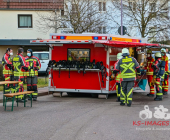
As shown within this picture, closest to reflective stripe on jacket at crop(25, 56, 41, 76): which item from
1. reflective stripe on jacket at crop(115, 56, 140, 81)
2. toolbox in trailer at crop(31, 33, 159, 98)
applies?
toolbox in trailer at crop(31, 33, 159, 98)

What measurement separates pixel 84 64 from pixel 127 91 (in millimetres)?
2783

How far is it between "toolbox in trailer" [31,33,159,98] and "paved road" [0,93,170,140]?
1.95m

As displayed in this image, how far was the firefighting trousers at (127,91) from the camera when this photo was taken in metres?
10.8

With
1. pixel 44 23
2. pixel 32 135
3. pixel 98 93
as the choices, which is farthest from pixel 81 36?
pixel 44 23

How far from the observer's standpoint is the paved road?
6.95 meters

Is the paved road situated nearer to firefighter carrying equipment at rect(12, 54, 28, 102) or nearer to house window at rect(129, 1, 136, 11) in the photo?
firefighter carrying equipment at rect(12, 54, 28, 102)

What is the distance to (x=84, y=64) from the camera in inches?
515

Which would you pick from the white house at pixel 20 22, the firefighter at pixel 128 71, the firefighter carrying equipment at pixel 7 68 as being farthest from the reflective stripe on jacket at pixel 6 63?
the white house at pixel 20 22

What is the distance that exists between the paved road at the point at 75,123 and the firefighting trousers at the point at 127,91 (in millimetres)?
253

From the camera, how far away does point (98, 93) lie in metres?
13.3

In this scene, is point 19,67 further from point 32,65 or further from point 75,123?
point 75,123

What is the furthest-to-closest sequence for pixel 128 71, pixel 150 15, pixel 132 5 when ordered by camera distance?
pixel 132 5
pixel 150 15
pixel 128 71

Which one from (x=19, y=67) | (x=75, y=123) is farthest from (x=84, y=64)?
(x=75, y=123)

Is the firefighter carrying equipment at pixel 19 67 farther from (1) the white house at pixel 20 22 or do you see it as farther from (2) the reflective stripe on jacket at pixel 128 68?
(1) the white house at pixel 20 22
